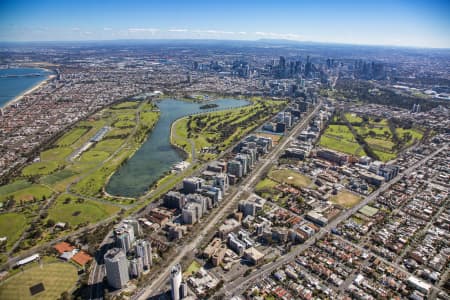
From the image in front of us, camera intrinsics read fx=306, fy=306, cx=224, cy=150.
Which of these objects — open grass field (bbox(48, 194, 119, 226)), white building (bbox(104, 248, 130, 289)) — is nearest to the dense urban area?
white building (bbox(104, 248, 130, 289))

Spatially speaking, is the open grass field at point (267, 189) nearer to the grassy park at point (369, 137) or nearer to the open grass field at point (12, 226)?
the grassy park at point (369, 137)

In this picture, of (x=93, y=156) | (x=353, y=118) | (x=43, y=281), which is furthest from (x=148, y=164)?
(x=353, y=118)

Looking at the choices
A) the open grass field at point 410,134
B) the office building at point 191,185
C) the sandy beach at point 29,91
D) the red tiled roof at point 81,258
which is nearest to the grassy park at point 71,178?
the red tiled roof at point 81,258

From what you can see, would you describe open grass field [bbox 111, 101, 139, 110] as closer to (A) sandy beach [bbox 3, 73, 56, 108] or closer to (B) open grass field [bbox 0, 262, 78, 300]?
(A) sandy beach [bbox 3, 73, 56, 108]

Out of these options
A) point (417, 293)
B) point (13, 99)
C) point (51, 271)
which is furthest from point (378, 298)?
point (13, 99)

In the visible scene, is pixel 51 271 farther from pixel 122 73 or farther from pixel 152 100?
pixel 122 73

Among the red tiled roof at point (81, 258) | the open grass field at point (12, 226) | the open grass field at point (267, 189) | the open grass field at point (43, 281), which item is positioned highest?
the open grass field at point (267, 189)
